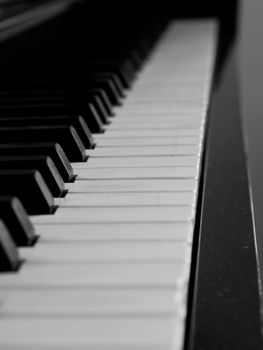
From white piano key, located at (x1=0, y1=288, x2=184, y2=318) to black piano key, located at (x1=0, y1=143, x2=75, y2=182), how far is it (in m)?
0.31

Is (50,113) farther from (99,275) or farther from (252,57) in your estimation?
(252,57)

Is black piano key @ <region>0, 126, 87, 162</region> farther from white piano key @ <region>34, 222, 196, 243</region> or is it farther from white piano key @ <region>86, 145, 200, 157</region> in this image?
white piano key @ <region>34, 222, 196, 243</region>

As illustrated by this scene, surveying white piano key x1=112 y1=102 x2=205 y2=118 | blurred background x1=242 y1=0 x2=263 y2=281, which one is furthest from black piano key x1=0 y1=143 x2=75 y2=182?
blurred background x1=242 y1=0 x2=263 y2=281

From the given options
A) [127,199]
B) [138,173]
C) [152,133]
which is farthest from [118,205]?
[152,133]

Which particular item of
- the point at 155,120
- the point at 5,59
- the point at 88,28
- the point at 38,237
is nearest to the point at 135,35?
the point at 88,28

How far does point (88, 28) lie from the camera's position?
215cm

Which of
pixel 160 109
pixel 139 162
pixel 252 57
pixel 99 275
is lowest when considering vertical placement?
pixel 252 57

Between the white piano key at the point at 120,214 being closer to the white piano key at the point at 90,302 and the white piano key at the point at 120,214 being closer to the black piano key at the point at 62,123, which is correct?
the white piano key at the point at 90,302

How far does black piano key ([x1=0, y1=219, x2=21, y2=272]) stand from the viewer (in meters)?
0.63

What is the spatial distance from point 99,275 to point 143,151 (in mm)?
414

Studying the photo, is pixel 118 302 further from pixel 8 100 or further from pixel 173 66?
pixel 173 66

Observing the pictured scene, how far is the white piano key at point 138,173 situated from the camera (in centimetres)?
88

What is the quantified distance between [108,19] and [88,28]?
282 mm

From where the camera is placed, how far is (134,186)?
0.85m
